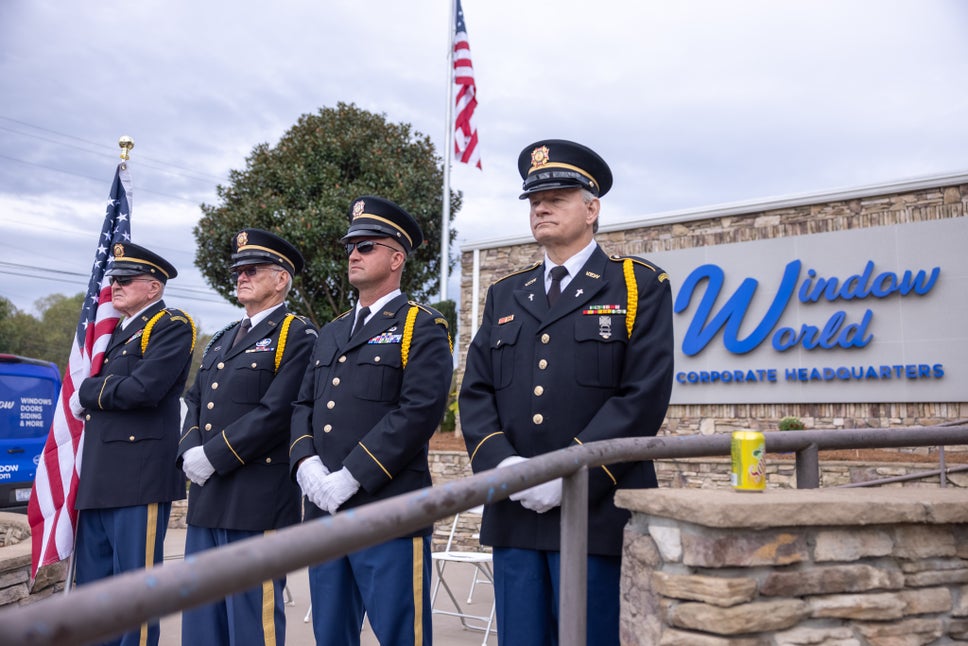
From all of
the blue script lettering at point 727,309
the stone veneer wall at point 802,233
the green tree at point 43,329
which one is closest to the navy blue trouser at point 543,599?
the stone veneer wall at point 802,233

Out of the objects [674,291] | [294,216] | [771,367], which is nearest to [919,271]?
[771,367]

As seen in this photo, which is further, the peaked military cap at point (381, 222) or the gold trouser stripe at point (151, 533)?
the gold trouser stripe at point (151, 533)

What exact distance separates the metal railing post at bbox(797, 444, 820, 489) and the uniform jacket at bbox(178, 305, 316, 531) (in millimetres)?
2108

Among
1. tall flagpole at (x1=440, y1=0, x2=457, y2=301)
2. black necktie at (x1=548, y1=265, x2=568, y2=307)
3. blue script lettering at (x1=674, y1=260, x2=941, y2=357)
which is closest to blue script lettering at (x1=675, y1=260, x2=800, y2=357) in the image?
blue script lettering at (x1=674, y1=260, x2=941, y2=357)

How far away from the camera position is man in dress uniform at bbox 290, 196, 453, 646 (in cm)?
293

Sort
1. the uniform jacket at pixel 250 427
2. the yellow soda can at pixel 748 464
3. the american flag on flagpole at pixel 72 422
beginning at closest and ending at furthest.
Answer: the yellow soda can at pixel 748 464
the uniform jacket at pixel 250 427
the american flag on flagpole at pixel 72 422

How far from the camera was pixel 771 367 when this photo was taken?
10.5m

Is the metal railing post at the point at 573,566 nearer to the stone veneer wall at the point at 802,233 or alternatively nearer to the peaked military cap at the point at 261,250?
the peaked military cap at the point at 261,250

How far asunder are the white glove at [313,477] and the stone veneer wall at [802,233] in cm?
816

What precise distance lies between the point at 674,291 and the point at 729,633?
31.9 feet

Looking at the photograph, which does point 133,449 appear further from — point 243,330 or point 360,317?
point 360,317

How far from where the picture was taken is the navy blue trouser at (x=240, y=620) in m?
3.33

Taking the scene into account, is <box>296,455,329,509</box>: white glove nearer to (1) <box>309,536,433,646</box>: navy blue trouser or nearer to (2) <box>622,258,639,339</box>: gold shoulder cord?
(1) <box>309,536,433,646</box>: navy blue trouser

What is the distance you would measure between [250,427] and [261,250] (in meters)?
0.90
